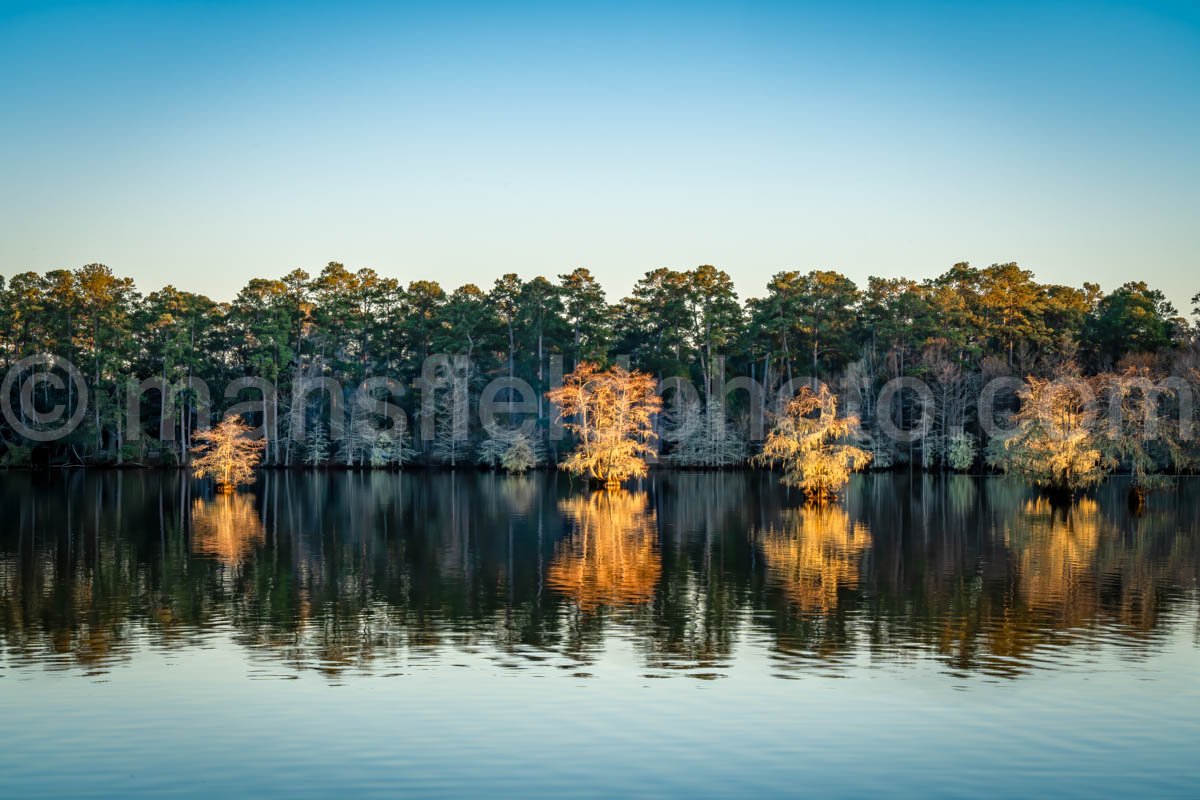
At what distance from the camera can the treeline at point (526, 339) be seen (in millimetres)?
77062

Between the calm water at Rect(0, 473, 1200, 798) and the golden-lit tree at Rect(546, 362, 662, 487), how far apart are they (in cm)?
2137

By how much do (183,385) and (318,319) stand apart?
11.1 meters

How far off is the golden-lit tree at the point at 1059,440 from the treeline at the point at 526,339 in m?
29.1

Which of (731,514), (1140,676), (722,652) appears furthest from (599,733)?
(731,514)

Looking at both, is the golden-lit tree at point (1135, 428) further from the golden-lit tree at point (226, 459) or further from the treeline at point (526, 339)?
the golden-lit tree at point (226, 459)

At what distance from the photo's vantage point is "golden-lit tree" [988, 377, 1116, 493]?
4372 cm

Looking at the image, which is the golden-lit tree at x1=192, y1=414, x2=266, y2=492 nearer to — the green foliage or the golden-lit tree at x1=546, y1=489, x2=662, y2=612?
the golden-lit tree at x1=546, y1=489, x2=662, y2=612

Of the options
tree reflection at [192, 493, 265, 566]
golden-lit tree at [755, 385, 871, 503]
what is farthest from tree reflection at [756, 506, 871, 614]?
tree reflection at [192, 493, 265, 566]

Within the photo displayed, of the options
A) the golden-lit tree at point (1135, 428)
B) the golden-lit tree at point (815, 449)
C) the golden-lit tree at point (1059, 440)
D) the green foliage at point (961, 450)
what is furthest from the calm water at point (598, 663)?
the green foliage at point (961, 450)

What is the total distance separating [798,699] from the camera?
44.7 ft

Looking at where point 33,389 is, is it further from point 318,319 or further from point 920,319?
point 920,319

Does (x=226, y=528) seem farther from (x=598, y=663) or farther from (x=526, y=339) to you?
(x=526, y=339)

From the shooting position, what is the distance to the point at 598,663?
51.2ft

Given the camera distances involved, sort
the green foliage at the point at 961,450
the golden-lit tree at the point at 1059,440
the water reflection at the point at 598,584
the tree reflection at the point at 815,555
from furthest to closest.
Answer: the green foliage at the point at 961,450, the golden-lit tree at the point at 1059,440, the tree reflection at the point at 815,555, the water reflection at the point at 598,584
